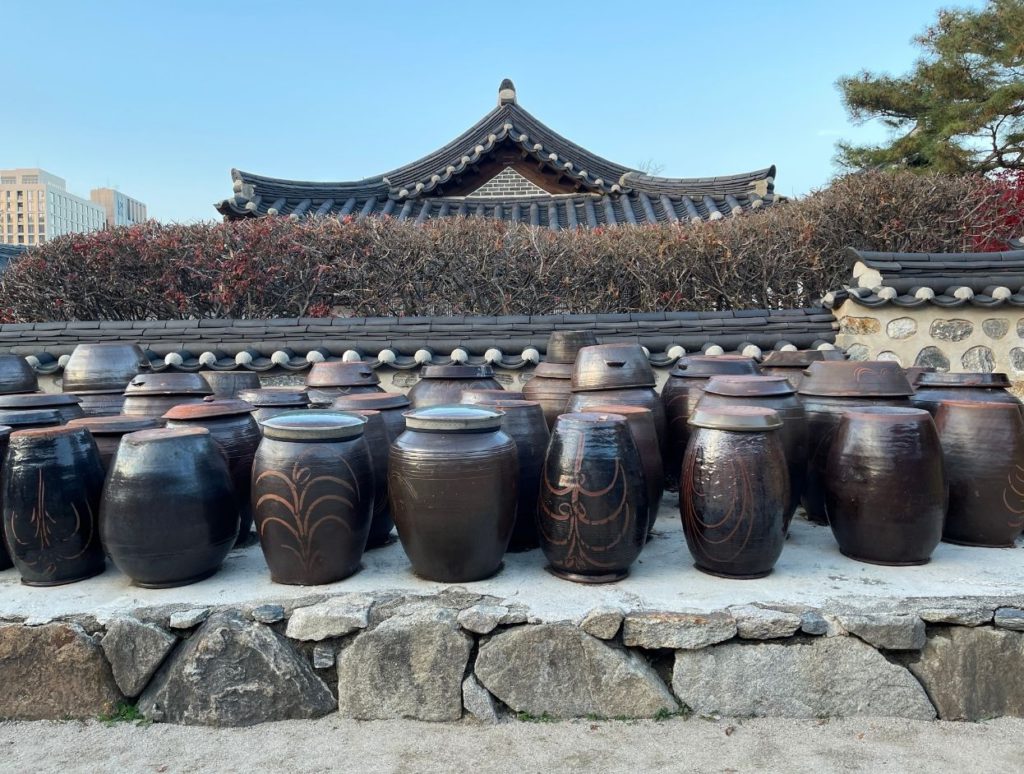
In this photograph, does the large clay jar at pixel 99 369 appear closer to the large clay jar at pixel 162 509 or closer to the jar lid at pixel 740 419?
the large clay jar at pixel 162 509

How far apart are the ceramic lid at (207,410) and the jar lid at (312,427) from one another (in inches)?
18.3

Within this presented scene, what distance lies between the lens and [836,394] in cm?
366

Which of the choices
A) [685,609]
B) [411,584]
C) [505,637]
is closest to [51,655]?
[411,584]

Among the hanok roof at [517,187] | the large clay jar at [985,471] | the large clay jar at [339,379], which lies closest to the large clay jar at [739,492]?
the large clay jar at [985,471]

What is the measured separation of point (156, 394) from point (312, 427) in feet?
4.84

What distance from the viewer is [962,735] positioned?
263cm

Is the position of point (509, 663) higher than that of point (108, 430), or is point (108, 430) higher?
point (108, 430)

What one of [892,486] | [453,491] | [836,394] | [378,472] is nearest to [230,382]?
[378,472]

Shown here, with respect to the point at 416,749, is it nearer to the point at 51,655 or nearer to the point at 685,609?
the point at 685,609

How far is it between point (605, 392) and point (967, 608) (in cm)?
187

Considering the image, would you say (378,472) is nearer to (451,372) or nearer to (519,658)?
(451,372)

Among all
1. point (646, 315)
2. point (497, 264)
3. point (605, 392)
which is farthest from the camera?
point (497, 264)

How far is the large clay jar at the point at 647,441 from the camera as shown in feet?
11.2

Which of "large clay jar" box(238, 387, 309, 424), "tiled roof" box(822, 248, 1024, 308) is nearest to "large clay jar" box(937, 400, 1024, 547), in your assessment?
"tiled roof" box(822, 248, 1024, 308)
